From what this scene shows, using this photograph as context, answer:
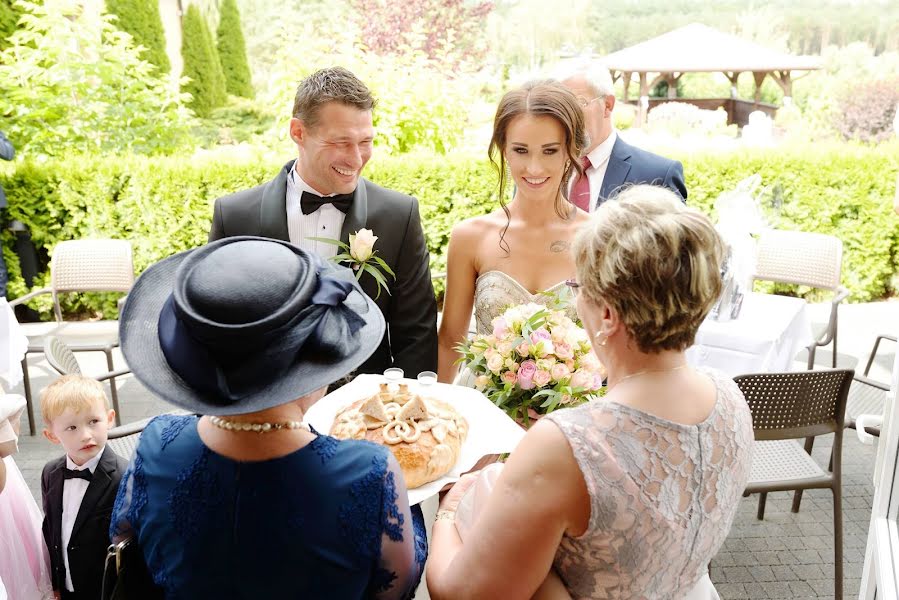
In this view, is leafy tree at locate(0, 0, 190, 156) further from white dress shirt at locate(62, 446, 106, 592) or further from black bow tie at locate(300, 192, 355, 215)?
white dress shirt at locate(62, 446, 106, 592)

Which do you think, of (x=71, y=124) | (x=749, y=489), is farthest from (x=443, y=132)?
(x=749, y=489)

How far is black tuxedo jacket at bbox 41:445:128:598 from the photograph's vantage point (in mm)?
2484

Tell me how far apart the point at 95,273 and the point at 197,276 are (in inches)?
185

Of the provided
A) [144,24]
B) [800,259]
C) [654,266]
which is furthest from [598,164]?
[144,24]

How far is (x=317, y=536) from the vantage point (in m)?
1.25

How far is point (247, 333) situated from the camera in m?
1.18

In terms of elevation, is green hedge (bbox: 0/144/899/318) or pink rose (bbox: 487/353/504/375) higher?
pink rose (bbox: 487/353/504/375)

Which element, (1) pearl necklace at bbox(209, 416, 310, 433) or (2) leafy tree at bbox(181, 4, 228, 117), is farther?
(2) leafy tree at bbox(181, 4, 228, 117)

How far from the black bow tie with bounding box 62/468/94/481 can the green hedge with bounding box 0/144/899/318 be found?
519 cm

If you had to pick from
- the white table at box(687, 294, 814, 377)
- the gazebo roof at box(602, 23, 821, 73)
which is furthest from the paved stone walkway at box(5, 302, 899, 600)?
the gazebo roof at box(602, 23, 821, 73)

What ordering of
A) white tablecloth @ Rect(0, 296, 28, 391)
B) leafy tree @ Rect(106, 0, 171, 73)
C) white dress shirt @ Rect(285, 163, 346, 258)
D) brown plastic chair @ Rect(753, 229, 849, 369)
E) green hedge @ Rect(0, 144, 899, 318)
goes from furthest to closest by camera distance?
leafy tree @ Rect(106, 0, 171, 73) → green hedge @ Rect(0, 144, 899, 318) → brown plastic chair @ Rect(753, 229, 849, 369) → white tablecloth @ Rect(0, 296, 28, 391) → white dress shirt @ Rect(285, 163, 346, 258)

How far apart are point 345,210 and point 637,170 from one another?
184 cm

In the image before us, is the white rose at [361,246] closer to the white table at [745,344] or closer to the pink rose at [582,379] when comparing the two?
the pink rose at [582,379]

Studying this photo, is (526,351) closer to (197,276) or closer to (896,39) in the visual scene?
(197,276)
